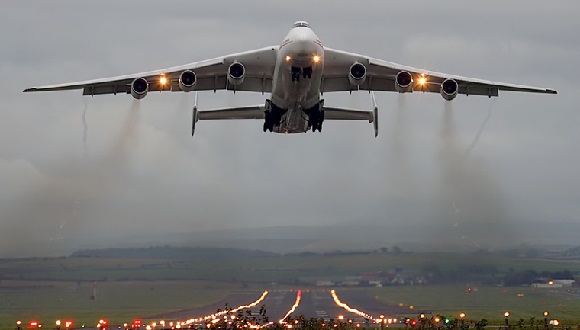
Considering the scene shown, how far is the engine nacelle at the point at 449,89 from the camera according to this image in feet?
128

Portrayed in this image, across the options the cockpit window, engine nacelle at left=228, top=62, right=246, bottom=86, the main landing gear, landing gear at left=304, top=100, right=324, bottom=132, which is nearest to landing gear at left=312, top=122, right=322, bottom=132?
landing gear at left=304, top=100, right=324, bottom=132

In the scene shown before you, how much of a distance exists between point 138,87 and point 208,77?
13.9 feet

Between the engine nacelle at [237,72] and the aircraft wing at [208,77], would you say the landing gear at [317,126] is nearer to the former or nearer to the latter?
the aircraft wing at [208,77]

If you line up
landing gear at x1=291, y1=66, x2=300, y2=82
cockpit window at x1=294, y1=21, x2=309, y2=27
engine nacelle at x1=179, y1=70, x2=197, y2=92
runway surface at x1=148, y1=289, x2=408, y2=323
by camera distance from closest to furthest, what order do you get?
landing gear at x1=291, y1=66, x2=300, y2=82, cockpit window at x1=294, y1=21, x2=309, y2=27, engine nacelle at x1=179, y1=70, x2=197, y2=92, runway surface at x1=148, y1=289, x2=408, y2=323

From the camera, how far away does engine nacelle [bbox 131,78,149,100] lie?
38.3m

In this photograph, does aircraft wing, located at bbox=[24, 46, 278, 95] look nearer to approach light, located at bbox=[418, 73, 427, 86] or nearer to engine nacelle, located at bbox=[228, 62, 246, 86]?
engine nacelle, located at bbox=[228, 62, 246, 86]

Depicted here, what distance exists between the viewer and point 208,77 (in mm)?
41812

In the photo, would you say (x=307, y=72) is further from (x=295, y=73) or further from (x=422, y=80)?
(x=422, y=80)

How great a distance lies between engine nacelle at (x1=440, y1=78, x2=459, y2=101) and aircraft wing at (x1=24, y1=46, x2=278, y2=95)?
6419 mm

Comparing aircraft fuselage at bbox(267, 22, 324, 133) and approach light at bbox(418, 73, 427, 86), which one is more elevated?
approach light at bbox(418, 73, 427, 86)

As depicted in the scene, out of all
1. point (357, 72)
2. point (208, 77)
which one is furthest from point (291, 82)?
point (208, 77)

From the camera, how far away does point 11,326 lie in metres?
50.9


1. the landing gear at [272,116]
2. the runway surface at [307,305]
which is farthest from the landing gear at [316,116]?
the runway surface at [307,305]

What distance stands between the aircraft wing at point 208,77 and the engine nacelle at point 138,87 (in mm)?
1334
